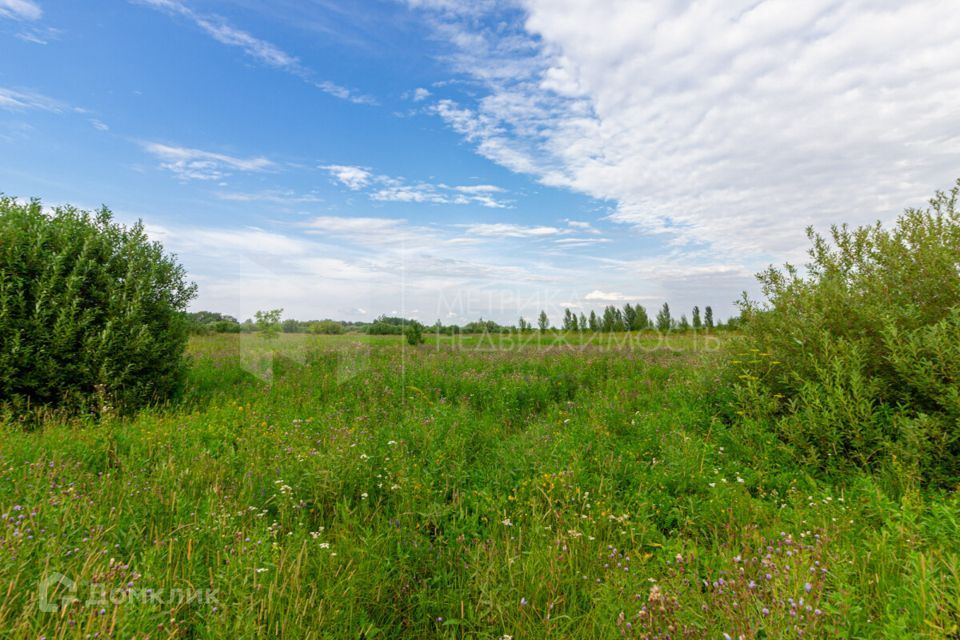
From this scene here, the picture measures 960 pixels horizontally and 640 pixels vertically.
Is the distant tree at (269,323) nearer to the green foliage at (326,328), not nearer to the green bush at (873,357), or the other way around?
the green foliage at (326,328)

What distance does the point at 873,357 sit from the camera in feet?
17.2

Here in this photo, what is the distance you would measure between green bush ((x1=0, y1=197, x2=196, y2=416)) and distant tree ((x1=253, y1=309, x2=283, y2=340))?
2337 millimetres

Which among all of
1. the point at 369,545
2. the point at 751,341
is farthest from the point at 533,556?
the point at 751,341

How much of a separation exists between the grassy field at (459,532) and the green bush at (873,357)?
454mm

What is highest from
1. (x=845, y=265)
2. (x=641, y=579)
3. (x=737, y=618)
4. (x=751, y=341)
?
(x=845, y=265)

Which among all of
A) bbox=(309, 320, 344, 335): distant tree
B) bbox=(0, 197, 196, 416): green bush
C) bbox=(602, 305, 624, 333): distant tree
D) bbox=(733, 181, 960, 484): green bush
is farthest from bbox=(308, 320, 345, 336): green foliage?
bbox=(602, 305, 624, 333): distant tree

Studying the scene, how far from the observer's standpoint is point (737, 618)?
2283 millimetres

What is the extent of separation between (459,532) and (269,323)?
9.53 m

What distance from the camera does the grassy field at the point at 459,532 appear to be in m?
2.44

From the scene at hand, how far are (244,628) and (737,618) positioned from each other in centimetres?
275

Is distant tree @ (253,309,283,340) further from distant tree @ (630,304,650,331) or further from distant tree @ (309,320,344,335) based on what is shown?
distant tree @ (630,304,650,331)

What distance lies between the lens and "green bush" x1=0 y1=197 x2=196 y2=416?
704 centimetres

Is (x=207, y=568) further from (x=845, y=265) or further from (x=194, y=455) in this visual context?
(x=845, y=265)

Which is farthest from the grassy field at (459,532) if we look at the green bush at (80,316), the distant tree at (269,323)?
the distant tree at (269,323)
